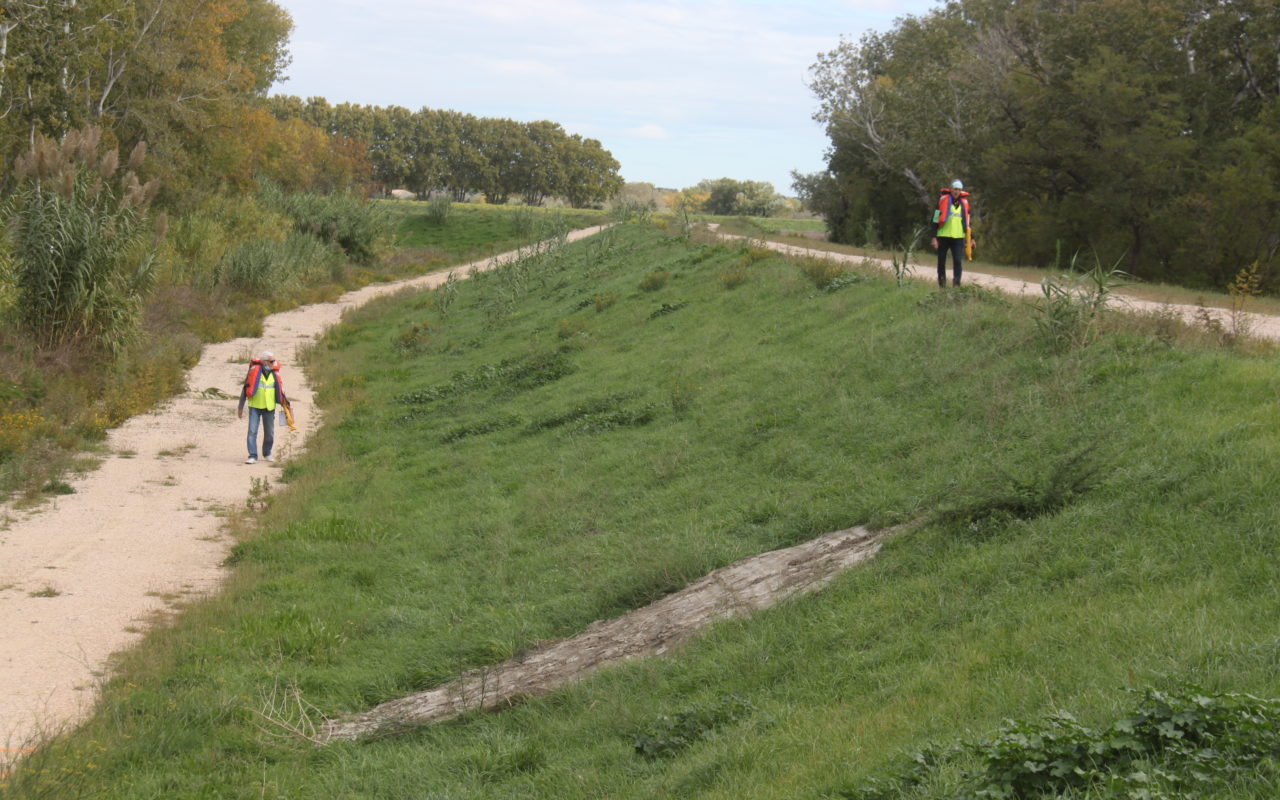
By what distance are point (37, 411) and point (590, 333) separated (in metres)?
10.1

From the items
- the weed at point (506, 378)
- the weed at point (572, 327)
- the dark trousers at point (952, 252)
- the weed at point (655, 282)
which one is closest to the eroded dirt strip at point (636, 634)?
the dark trousers at point (952, 252)

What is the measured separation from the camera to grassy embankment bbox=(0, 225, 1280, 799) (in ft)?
17.5

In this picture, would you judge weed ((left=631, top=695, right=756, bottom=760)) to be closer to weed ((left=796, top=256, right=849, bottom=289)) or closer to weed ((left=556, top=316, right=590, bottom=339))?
weed ((left=796, top=256, right=849, bottom=289))

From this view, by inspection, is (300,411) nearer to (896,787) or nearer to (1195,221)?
(896,787)

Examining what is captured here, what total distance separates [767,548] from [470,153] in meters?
105

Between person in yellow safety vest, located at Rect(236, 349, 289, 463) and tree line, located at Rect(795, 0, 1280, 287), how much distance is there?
16.1 m

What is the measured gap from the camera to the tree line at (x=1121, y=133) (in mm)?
26453

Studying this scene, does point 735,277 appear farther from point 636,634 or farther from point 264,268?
point 264,268

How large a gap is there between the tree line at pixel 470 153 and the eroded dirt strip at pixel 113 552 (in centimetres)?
9060

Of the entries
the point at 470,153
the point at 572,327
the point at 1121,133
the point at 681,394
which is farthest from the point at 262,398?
A: the point at 470,153

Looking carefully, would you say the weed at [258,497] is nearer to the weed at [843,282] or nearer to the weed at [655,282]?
the weed at [843,282]

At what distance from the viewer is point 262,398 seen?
15906mm

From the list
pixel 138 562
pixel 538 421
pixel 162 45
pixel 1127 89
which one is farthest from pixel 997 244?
pixel 138 562

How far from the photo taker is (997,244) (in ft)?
122
